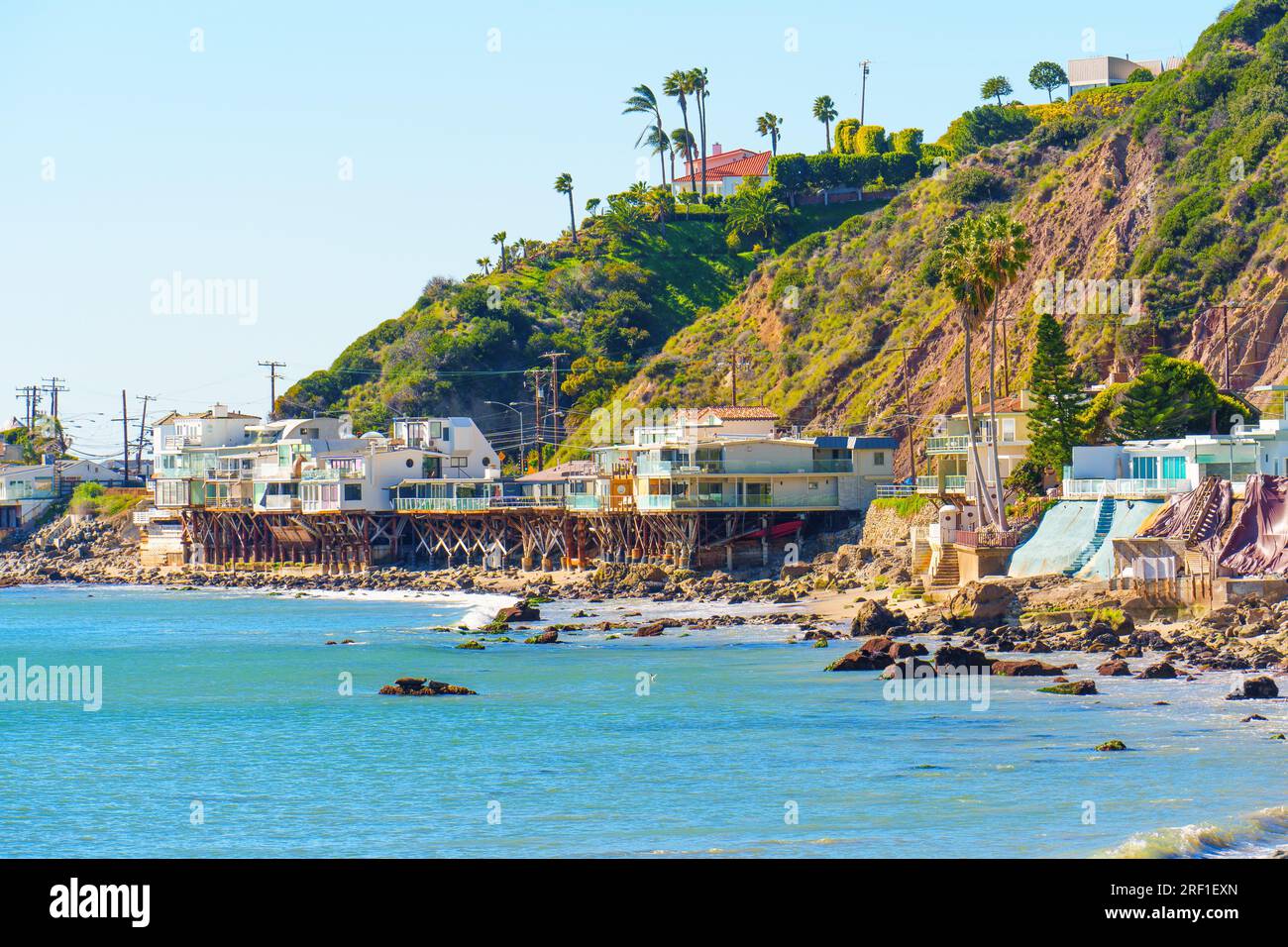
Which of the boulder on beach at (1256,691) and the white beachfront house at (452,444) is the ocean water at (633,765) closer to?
the boulder on beach at (1256,691)

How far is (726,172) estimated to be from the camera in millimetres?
157250

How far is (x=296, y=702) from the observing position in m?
51.3

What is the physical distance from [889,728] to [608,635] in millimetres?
26372

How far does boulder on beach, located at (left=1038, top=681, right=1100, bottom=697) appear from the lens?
41.1 m

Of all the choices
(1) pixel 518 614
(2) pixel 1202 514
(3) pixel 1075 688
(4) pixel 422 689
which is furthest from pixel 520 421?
(3) pixel 1075 688

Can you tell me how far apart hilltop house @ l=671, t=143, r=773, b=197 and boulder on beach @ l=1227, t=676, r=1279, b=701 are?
119 metres

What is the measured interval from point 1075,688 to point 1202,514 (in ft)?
53.1

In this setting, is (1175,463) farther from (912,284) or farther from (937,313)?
(912,284)

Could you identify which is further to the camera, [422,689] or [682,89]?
[682,89]

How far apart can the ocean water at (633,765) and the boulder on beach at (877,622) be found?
100 inches
